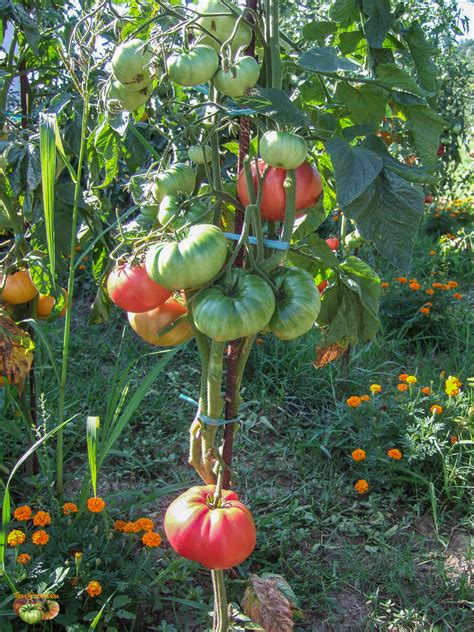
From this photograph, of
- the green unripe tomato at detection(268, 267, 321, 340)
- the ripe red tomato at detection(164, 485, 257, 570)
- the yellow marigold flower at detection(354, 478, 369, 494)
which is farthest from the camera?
the yellow marigold flower at detection(354, 478, 369, 494)

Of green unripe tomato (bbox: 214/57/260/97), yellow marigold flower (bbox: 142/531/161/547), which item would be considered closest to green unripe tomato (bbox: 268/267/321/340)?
green unripe tomato (bbox: 214/57/260/97)

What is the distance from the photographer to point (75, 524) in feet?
5.32

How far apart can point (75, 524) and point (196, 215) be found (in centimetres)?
99

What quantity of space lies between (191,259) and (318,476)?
1381 millimetres

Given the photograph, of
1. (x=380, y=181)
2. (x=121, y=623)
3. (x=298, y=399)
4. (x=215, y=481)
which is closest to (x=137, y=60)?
(x=380, y=181)

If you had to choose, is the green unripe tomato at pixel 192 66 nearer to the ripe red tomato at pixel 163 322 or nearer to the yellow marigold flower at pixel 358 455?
the ripe red tomato at pixel 163 322

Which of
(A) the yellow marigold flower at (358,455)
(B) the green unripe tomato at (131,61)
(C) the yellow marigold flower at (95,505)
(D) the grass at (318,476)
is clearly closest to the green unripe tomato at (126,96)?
(B) the green unripe tomato at (131,61)

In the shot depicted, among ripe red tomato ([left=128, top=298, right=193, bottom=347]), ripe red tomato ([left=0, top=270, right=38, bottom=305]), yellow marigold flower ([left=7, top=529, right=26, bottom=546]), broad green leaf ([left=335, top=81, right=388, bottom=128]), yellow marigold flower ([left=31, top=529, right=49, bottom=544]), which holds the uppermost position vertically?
broad green leaf ([left=335, top=81, right=388, bottom=128])

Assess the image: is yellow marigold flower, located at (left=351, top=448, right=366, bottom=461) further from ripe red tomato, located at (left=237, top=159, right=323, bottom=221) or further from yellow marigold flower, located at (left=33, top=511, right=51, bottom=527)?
ripe red tomato, located at (left=237, top=159, right=323, bottom=221)

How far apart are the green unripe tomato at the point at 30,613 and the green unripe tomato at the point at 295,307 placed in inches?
30.3

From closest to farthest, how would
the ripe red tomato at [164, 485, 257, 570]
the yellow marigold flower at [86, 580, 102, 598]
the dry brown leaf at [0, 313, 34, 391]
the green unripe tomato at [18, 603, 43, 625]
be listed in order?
the ripe red tomato at [164, 485, 257, 570]
the green unripe tomato at [18, 603, 43, 625]
the yellow marigold flower at [86, 580, 102, 598]
the dry brown leaf at [0, 313, 34, 391]

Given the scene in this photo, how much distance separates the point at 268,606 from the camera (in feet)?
4.29

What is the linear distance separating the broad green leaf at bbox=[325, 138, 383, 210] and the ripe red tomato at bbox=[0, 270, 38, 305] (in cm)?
97

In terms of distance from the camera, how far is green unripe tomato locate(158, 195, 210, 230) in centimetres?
98
